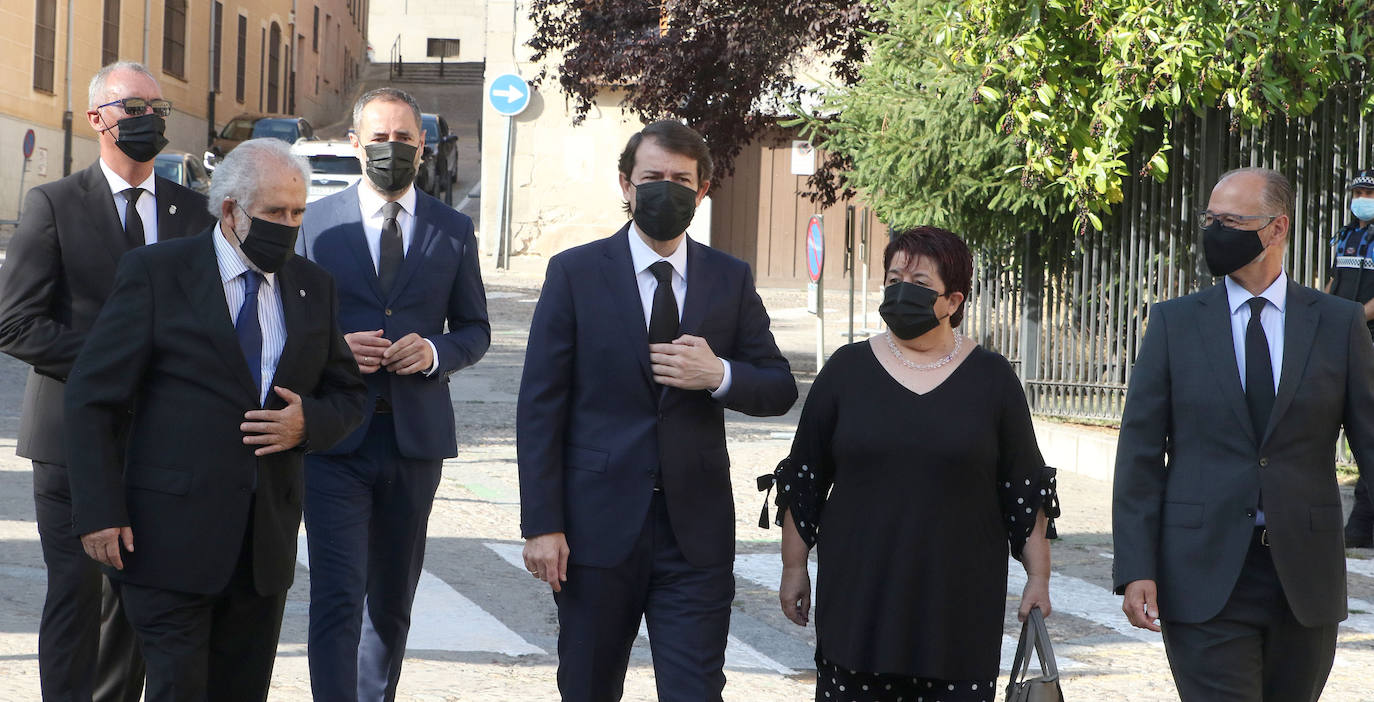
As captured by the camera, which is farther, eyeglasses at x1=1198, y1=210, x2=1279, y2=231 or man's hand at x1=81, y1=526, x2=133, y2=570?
eyeglasses at x1=1198, y1=210, x2=1279, y2=231

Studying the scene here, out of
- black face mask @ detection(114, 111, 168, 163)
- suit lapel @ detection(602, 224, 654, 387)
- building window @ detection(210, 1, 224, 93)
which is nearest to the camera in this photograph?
suit lapel @ detection(602, 224, 654, 387)

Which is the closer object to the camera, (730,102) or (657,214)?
(657,214)

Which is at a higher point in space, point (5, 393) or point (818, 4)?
point (818, 4)

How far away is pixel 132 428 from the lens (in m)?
4.02

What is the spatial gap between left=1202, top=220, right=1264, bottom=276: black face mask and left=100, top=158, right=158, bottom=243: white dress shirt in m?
3.08

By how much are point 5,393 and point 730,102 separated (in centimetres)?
713

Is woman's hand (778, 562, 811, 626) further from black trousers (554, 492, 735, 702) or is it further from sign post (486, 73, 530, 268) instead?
sign post (486, 73, 530, 268)

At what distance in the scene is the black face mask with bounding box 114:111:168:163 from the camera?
4.86 metres

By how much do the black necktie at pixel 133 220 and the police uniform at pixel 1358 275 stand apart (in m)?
6.62

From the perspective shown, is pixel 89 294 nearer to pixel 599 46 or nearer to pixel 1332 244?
pixel 1332 244

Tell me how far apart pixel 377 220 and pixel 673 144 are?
1289mm

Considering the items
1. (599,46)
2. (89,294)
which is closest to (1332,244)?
(599,46)

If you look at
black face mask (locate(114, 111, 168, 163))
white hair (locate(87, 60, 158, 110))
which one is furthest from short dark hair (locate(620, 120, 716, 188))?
white hair (locate(87, 60, 158, 110))

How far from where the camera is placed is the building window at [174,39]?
39.8 metres
